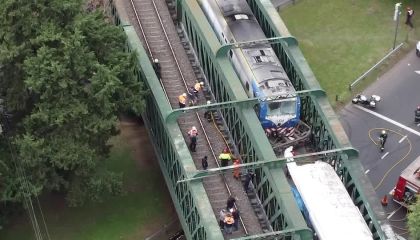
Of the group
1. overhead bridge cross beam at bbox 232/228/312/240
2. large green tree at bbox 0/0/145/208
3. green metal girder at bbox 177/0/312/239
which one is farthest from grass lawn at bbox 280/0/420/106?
overhead bridge cross beam at bbox 232/228/312/240

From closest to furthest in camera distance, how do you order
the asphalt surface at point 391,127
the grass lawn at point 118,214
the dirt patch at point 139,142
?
the grass lawn at point 118,214 < the asphalt surface at point 391,127 < the dirt patch at point 139,142

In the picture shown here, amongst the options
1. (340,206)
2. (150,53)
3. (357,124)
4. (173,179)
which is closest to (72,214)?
(173,179)

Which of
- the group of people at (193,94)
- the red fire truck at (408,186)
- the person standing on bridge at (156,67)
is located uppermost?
the person standing on bridge at (156,67)

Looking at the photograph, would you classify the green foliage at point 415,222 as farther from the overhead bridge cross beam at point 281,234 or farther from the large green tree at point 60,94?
the large green tree at point 60,94

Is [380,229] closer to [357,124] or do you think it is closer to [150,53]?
[357,124]

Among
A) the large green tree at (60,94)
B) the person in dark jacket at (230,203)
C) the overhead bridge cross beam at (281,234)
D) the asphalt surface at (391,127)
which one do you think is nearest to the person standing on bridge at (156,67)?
the large green tree at (60,94)

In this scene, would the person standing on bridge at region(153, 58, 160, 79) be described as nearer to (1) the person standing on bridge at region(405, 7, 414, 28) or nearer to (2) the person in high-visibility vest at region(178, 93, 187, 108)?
(2) the person in high-visibility vest at region(178, 93, 187, 108)
